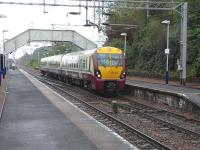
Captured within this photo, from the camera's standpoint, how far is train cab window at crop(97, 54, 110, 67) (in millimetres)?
28538

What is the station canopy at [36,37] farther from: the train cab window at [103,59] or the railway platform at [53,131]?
the railway platform at [53,131]

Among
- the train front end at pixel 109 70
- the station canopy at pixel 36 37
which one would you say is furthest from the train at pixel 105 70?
the station canopy at pixel 36 37

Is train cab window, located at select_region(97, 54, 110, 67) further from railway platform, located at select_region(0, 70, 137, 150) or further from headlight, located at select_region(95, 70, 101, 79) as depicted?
railway platform, located at select_region(0, 70, 137, 150)

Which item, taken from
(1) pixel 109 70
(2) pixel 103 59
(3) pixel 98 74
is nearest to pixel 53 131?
(3) pixel 98 74

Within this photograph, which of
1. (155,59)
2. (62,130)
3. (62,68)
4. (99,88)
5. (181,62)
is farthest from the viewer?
(155,59)

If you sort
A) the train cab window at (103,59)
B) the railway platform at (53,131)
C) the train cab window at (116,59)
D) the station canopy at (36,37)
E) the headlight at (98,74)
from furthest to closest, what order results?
the station canopy at (36,37) → the train cab window at (116,59) → the train cab window at (103,59) → the headlight at (98,74) → the railway platform at (53,131)

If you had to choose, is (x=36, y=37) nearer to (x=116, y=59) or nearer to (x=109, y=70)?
(x=116, y=59)

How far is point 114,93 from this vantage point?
2980cm

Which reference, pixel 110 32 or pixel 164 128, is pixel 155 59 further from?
pixel 164 128

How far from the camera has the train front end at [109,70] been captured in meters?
28.2

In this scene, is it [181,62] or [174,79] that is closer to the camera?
[181,62]

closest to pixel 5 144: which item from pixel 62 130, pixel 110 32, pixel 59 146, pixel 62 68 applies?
pixel 59 146

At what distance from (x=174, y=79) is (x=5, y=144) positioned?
120 ft

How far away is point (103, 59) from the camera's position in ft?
94.5
